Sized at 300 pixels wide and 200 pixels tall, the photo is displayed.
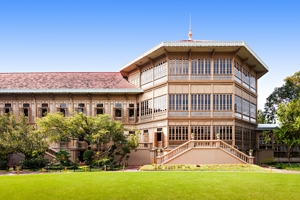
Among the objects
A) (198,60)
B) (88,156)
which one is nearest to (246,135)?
(198,60)

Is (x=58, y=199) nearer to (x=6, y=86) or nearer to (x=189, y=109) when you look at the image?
(x=189, y=109)

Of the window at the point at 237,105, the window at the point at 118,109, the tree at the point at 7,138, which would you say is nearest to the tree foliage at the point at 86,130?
the tree at the point at 7,138

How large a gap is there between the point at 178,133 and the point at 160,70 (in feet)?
23.3

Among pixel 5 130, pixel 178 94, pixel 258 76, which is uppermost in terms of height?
pixel 258 76

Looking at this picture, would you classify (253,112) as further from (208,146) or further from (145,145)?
(145,145)

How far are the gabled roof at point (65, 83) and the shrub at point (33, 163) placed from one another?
38.7 ft

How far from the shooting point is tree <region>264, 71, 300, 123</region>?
1976 inches

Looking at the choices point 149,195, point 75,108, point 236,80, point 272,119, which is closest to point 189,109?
point 236,80

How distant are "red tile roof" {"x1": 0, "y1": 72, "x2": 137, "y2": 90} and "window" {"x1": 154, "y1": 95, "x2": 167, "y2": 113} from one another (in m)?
5.42

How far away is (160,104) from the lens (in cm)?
3731

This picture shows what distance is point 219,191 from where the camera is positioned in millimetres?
17109

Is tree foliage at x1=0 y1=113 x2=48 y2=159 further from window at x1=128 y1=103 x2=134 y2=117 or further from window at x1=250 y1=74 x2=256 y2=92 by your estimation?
window at x1=250 y1=74 x2=256 y2=92

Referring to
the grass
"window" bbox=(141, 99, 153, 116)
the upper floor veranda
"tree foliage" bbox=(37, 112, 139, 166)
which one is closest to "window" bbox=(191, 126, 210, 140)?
the upper floor veranda

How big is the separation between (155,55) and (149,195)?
23334 millimetres
